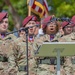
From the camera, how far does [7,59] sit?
31.2 ft

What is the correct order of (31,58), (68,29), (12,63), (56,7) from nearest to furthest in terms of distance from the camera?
1. (12,63)
2. (31,58)
3. (68,29)
4. (56,7)

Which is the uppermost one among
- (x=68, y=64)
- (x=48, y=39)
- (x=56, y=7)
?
(x=56, y=7)

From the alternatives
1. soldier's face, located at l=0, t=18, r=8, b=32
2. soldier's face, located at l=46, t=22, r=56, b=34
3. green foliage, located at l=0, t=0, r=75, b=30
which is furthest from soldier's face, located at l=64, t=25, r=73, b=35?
green foliage, located at l=0, t=0, r=75, b=30

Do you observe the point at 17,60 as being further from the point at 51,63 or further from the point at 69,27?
the point at 69,27

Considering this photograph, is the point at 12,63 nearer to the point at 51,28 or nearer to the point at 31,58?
the point at 31,58

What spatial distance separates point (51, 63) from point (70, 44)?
173cm

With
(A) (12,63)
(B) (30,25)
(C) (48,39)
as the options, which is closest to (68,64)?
(C) (48,39)

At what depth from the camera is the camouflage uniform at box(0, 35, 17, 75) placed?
371 inches

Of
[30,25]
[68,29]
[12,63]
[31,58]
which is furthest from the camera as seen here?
[68,29]

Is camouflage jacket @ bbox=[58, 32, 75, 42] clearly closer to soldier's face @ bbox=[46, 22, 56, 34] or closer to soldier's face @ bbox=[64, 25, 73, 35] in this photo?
soldier's face @ bbox=[46, 22, 56, 34]

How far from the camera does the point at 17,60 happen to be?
31.3 feet

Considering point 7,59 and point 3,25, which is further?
point 3,25

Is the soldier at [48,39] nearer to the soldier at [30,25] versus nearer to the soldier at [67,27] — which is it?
the soldier at [30,25]

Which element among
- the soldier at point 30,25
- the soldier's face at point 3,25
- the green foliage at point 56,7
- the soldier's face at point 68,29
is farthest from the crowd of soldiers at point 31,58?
the green foliage at point 56,7
